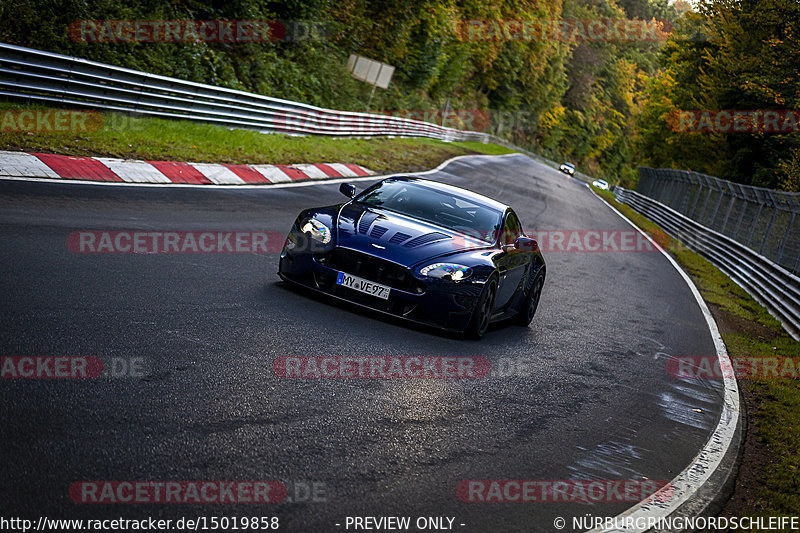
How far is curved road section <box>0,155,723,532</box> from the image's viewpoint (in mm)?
4176

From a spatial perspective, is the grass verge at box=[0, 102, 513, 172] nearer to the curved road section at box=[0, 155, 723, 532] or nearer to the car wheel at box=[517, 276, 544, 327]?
the curved road section at box=[0, 155, 723, 532]

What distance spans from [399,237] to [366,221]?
17.8 inches

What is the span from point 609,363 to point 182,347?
461 cm

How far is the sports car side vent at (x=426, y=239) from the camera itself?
817 cm

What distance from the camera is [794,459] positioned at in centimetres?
690

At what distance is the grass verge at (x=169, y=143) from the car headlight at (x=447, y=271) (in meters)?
7.89

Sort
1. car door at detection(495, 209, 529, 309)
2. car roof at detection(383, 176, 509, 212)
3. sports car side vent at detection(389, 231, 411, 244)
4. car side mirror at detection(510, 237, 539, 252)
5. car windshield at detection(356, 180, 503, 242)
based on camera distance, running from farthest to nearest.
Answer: car roof at detection(383, 176, 509, 212) → car side mirror at detection(510, 237, 539, 252) → car windshield at detection(356, 180, 503, 242) → car door at detection(495, 209, 529, 309) → sports car side vent at detection(389, 231, 411, 244)

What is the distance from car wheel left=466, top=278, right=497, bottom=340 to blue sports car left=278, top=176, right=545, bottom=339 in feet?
0.04

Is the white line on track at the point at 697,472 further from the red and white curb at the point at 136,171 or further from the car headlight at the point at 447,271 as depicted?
the red and white curb at the point at 136,171

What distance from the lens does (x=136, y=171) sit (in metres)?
14.1

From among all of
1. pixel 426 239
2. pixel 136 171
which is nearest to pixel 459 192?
Answer: pixel 426 239

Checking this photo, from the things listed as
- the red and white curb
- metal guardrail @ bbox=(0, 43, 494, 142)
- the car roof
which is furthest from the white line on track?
metal guardrail @ bbox=(0, 43, 494, 142)

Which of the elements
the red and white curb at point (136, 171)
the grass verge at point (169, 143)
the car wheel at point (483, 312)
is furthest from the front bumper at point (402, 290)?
the grass verge at point (169, 143)

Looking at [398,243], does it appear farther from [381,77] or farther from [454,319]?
[381,77]
